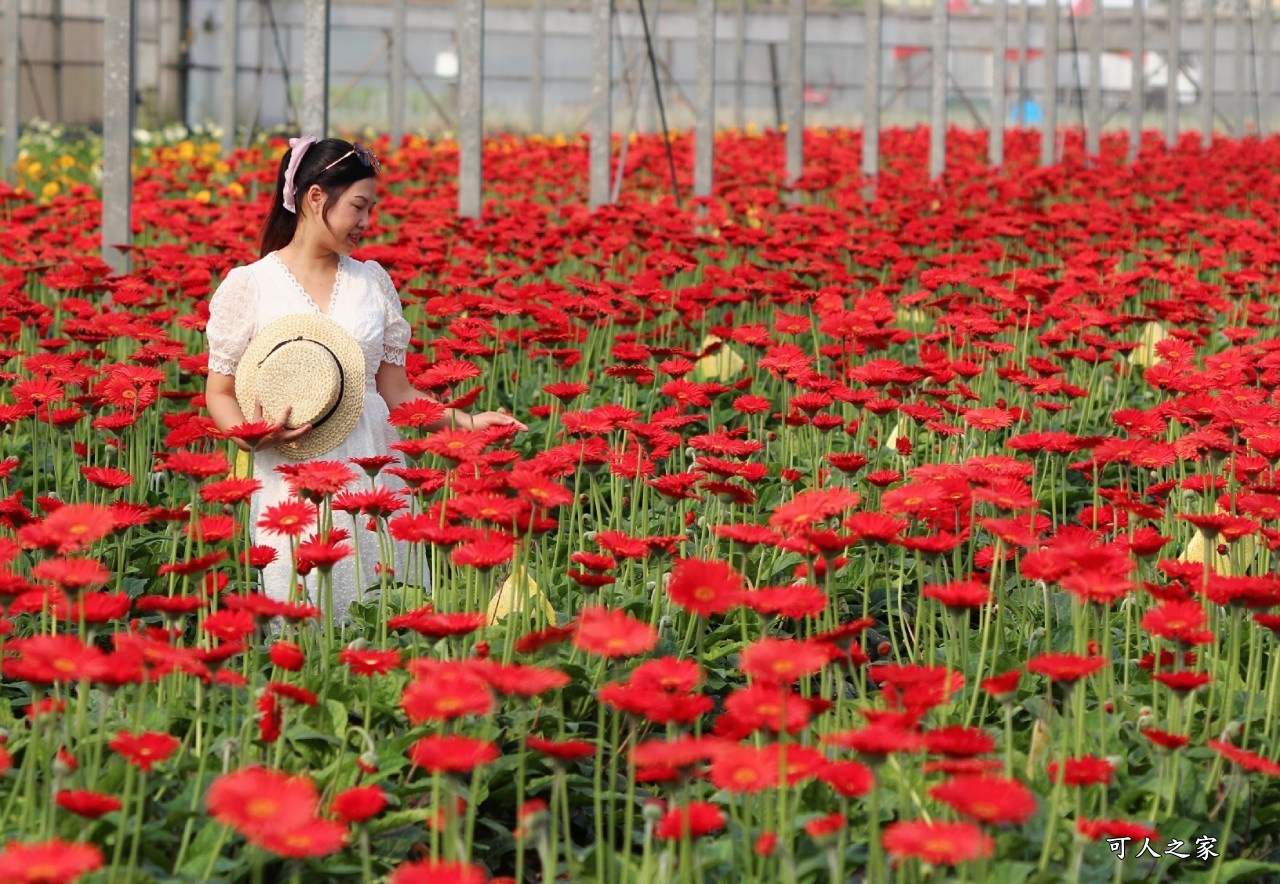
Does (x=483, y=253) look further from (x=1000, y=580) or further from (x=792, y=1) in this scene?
(x=792, y=1)

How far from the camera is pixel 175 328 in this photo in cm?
638

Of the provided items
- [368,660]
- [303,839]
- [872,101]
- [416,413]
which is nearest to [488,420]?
[416,413]

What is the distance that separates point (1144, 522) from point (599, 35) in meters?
6.27

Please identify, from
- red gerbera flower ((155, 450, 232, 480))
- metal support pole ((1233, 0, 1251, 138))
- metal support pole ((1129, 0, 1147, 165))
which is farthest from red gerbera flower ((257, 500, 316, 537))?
metal support pole ((1233, 0, 1251, 138))

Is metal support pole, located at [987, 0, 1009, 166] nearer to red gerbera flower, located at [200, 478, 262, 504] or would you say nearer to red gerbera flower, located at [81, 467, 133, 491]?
red gerbera flower, located at [81, 467, 133, 491]

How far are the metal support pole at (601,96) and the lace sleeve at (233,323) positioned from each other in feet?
19.4

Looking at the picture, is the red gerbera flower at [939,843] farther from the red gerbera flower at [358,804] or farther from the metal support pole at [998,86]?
the metal support pole at [998,86]

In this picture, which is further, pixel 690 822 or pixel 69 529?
pixel 69 529

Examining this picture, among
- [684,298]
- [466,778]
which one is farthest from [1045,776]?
[684,298]

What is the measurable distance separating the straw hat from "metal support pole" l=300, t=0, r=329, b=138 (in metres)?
3.96

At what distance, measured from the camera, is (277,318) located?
381 centimetres

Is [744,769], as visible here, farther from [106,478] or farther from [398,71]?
[398,71]

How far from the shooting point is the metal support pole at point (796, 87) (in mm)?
12156

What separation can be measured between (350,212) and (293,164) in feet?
0.59
